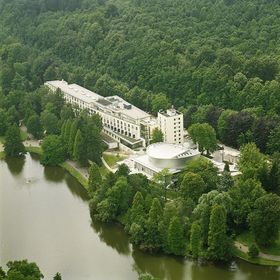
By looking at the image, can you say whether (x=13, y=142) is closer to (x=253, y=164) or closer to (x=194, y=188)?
(x=194, y=188)

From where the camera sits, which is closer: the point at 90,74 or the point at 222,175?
the point at 222,175

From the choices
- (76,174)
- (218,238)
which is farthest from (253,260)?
(76,174)

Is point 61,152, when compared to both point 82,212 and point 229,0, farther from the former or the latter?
point 229,0

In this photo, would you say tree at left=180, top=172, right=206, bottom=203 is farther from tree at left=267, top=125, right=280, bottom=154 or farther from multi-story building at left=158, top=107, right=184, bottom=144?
multi-story building at left=158, top=107, right=184, bottom=144

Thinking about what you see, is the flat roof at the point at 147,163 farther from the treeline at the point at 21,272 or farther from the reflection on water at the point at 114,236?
the treeline at the point at 21,272

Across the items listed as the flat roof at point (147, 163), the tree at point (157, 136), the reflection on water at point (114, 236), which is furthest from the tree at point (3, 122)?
the reflection on water at point (114, 236)

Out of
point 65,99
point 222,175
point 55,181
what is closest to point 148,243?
point 222,175

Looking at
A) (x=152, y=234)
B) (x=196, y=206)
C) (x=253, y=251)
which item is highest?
(x=196, y=206)
